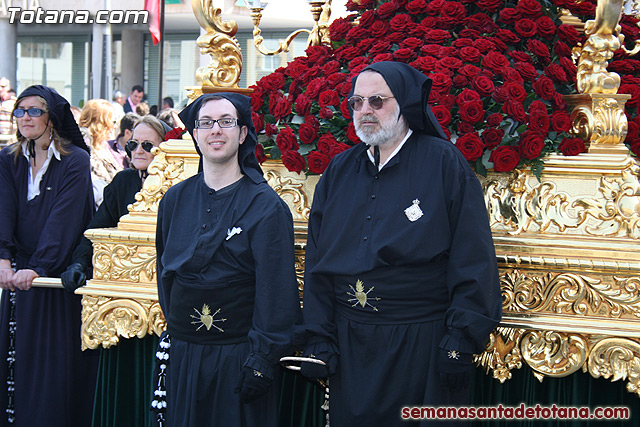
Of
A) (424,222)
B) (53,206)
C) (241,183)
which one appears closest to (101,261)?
(53,206)

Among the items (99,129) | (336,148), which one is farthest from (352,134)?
(99,129)

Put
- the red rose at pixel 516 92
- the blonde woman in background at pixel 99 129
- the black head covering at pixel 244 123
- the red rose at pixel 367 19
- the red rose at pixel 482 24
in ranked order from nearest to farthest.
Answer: the black head covering at pixel 244 123 → the red rose at pixel 516 92 → the red rose at pixel 482 24 → the red rose at pixel 367 19 → the blonde woman in background at pixel 99 129

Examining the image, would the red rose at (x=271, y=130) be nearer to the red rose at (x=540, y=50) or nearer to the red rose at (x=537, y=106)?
the red rose at (x=537, y=106)

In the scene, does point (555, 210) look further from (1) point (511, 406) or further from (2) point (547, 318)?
(1) point (511, 406)

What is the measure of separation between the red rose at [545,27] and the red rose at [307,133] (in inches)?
51.5

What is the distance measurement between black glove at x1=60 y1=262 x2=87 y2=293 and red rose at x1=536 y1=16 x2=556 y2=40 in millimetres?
2653

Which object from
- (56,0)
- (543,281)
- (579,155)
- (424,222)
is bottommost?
(543,281)

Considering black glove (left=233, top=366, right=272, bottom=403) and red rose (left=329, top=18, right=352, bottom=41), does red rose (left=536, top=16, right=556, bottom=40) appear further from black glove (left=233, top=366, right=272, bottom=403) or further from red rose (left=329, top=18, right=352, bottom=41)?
black glove (left=233, top=366, right=272, bottom=403)

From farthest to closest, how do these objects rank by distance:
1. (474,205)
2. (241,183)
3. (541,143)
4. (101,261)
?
(101,261) < (541,143) < (241,183) < (474,205)

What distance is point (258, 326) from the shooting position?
2.65 m

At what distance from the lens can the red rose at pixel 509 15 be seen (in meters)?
3.77

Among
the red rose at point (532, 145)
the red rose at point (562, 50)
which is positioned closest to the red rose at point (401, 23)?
the red rose at point (562, 50)

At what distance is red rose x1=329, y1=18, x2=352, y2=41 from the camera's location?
4180mm

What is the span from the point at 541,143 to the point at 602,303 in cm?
Answer: 71
